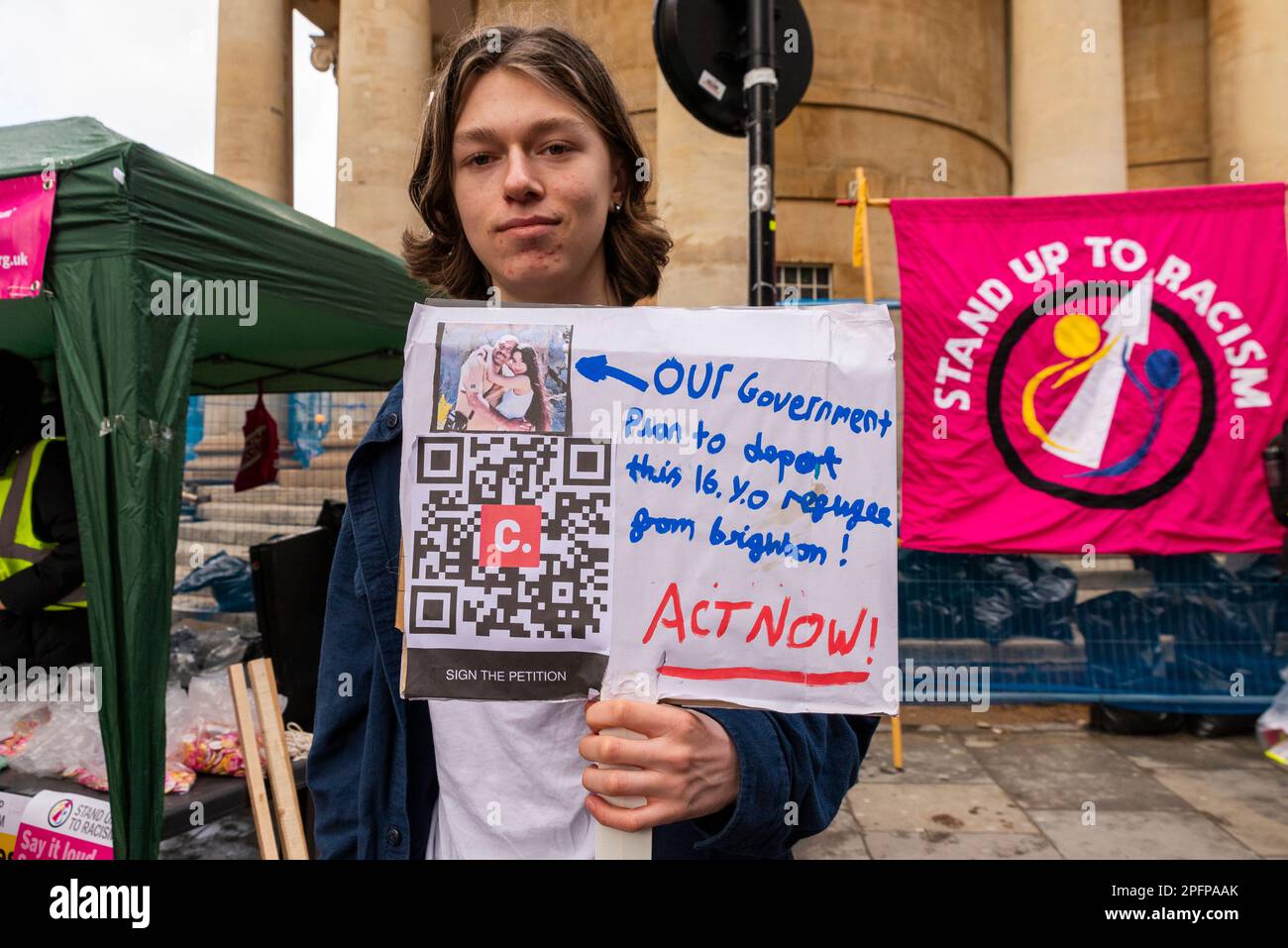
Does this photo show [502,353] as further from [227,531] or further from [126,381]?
[227,531]

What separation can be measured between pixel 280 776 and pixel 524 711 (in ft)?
7.43

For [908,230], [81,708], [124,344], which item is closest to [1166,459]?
[908,230]

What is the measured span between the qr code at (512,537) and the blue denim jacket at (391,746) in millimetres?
255

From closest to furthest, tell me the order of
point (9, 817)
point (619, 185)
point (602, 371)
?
point (602, 371) < point (619, 185) < point (9, 817)

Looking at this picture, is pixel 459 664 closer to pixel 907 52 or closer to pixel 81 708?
pixel 81 708

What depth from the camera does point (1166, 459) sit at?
5.07 metres

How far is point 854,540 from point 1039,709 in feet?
19.1

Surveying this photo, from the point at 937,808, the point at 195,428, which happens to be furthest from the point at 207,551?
the point at 937,808

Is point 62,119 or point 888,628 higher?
point 62,119

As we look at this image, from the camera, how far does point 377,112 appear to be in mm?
11109

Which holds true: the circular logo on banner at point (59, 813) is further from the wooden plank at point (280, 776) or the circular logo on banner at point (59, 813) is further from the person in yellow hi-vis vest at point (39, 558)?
the person in yellow hi-vis vest at point (39, 558)

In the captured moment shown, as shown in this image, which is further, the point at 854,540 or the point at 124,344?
the point at 124,344

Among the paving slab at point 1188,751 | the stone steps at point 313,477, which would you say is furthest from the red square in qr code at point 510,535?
the stone steps at point 313,477

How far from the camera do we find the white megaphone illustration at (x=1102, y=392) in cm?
498
